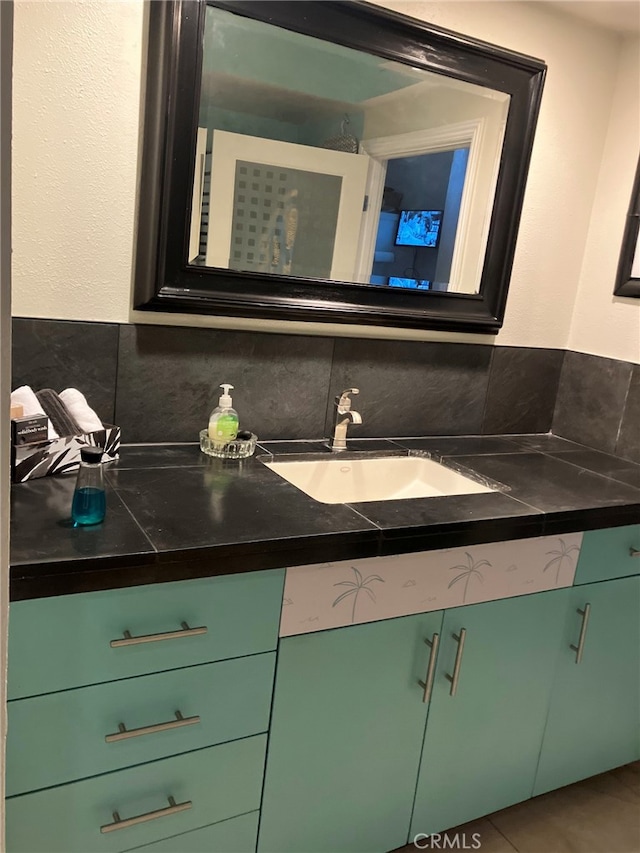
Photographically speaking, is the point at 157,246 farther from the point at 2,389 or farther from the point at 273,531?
the point at 2,389

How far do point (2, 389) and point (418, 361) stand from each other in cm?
148

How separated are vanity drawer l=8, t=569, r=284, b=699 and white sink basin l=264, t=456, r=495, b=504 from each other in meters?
0.50

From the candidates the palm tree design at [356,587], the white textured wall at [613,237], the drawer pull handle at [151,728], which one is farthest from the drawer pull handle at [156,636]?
the white textured wall at [613,237]

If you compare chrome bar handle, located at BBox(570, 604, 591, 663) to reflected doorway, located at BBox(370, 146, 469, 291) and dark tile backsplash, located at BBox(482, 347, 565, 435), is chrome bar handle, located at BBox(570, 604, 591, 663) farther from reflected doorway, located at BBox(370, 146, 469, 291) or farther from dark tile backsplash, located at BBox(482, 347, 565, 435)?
reflected doorway, located at BBox(370, 146, 469, 291)

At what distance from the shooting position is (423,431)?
2061 millimetres

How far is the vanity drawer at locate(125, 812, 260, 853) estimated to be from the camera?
1.28 m

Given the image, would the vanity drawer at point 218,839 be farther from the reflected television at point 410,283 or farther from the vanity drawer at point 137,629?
the reflected television at point 410,283

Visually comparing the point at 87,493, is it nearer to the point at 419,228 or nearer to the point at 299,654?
the point at 299,654

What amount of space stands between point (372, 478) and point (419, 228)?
0.67 m

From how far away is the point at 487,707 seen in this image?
1.62 m

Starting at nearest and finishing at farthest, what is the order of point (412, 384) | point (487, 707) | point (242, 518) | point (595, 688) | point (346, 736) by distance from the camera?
1. point (242, 518)
2. point (346, 736)
3. point (487, 707)
4. point (595, 688)
5. point (412, 384)

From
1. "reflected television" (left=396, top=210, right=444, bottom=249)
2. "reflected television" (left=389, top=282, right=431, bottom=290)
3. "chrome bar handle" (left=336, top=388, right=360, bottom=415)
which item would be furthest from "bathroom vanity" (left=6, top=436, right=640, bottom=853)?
"reflected television" (left=396, top=210, right=444, bottom=249)

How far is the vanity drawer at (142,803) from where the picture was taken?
3.74 ft

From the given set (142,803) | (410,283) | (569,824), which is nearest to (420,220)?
(410,283)
